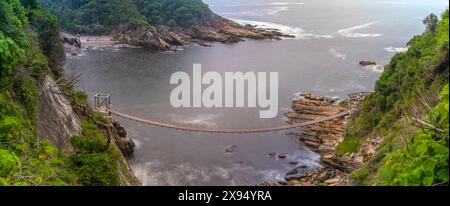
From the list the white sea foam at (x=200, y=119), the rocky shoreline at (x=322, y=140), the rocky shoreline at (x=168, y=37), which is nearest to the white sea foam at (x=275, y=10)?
the rocky shoreline at (x=168, y=37)

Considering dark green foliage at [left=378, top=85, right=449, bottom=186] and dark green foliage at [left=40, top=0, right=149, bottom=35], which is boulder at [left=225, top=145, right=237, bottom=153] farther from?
dark green foliage at [left=40, top=0, right=149, bottom=35]

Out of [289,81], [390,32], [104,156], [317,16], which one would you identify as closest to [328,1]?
[317,16]

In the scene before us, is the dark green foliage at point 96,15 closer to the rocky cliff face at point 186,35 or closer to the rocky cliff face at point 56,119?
the rocky cliff face at point 186,35

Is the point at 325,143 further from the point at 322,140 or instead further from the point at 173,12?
the point at 173,12

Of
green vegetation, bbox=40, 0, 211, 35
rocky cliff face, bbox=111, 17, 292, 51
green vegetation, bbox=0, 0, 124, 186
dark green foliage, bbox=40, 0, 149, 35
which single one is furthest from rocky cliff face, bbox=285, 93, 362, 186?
dark green foliage, bbox=40, 0, 149, 35

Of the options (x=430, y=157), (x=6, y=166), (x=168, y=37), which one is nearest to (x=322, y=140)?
(x=6, y=166)
